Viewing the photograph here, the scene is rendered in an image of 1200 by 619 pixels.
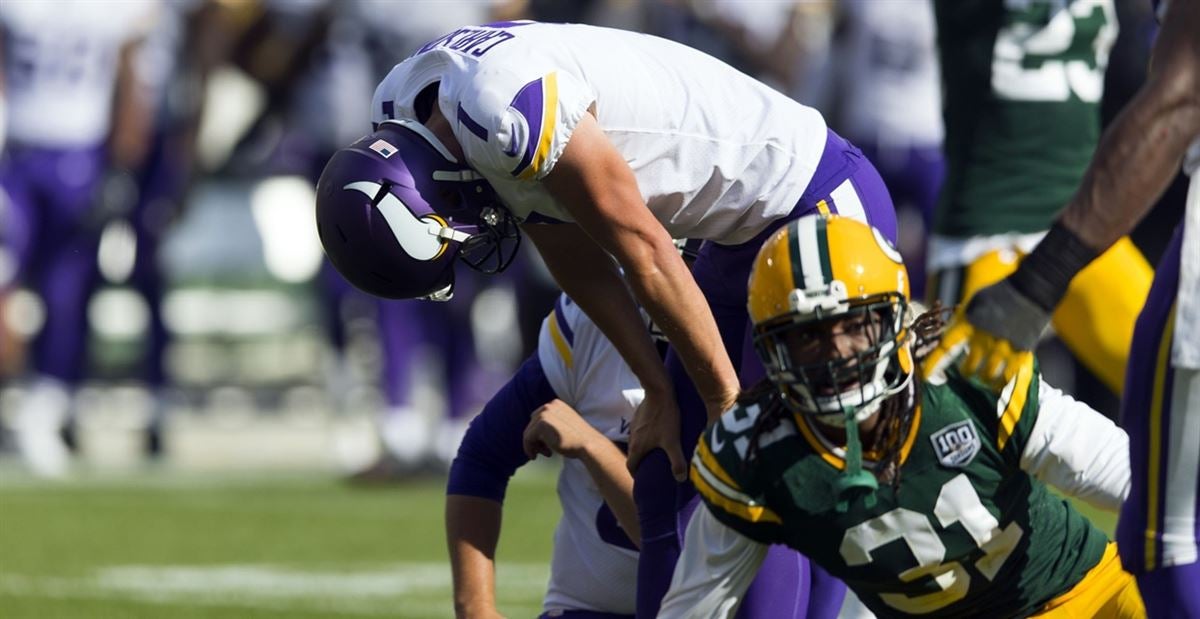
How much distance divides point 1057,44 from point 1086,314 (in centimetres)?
76

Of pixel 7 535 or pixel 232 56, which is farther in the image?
pixel 232 56

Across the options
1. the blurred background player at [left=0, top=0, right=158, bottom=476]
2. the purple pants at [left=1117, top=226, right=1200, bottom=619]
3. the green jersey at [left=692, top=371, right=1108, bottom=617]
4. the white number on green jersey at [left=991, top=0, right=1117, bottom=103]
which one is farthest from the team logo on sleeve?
the blurred background player at [left=0, top=0, right=158, bottom=476]

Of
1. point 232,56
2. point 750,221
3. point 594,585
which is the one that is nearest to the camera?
point 750,221

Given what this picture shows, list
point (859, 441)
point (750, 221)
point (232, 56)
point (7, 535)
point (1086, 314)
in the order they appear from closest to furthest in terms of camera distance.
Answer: point (859, 441)
point (750, 221)
point (1086, 314)
point (7, 535)
point (232, 56)

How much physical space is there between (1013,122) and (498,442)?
204cm

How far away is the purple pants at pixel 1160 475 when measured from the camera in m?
3.25

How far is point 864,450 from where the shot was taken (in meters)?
3.53

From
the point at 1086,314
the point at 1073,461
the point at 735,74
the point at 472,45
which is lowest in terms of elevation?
the point at 1086,314

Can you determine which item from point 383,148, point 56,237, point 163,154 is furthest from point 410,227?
point 163,154

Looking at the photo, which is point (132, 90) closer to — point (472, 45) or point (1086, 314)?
point (1086, 314)

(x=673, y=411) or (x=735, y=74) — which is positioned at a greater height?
(x=735, y=74)

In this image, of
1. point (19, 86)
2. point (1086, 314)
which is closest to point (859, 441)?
point (1086, 314)

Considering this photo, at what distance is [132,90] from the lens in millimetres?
10516

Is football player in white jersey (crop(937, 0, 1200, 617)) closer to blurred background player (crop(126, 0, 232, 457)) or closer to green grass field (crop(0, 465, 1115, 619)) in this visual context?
green grass field (crop(0, 465, 1115, 619))
